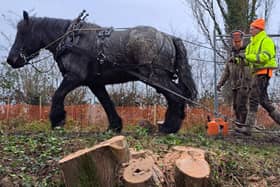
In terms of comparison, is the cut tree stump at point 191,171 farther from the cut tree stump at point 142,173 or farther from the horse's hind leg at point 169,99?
the horse's hind leg at point 169,99

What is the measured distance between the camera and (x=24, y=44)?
1008 cm

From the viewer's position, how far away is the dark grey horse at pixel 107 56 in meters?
9.55

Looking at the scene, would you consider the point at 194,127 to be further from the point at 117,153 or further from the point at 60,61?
the point at 117,153

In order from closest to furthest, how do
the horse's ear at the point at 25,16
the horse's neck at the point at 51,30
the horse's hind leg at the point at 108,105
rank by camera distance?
the horse's ear at the point at 25,16, the horse's neck at the point at 51,30, the horse's hind leg at the point at 108,105

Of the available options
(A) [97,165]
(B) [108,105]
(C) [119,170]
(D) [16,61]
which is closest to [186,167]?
(C) [119,170]

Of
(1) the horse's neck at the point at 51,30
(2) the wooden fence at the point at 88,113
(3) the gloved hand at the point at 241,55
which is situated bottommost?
(2) the wooden fence at the point at 88,113

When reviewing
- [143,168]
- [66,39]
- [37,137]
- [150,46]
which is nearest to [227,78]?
[150,46]

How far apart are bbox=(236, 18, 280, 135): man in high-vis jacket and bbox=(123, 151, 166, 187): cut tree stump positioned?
3.97 meters

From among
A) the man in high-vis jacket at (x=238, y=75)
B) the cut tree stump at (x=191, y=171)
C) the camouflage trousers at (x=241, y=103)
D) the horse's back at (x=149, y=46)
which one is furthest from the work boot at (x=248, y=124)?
the cut tree stump at (x=191, y=171)

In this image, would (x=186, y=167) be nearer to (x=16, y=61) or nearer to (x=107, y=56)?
(x=107, y=56)

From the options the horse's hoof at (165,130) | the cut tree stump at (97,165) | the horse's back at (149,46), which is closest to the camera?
the cut tree stump at (97,165)

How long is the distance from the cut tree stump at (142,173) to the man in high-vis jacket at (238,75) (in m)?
4.46

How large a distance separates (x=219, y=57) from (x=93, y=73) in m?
5.74

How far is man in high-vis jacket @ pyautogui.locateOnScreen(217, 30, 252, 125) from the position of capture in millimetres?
10104
